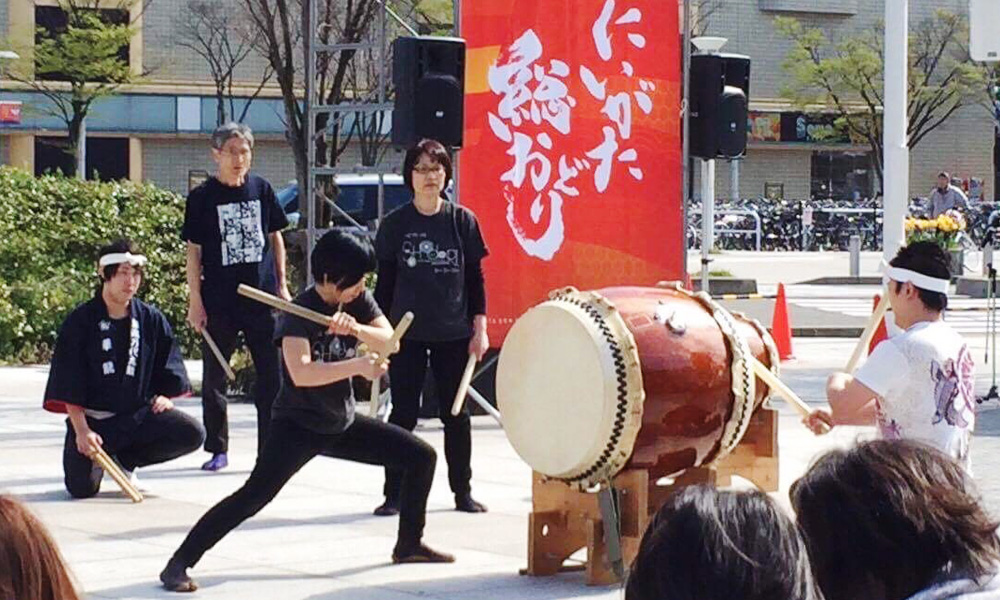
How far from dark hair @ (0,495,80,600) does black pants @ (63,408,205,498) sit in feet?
22.2

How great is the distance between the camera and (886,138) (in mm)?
13258

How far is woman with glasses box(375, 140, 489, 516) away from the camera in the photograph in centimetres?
883

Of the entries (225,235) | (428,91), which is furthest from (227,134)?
(428,91)

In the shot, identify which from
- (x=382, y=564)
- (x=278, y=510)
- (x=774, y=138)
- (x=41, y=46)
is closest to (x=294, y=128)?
(x=278, y=510)

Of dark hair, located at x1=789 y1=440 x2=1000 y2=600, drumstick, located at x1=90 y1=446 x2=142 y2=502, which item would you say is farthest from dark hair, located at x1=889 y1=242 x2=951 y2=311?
drumstick, located at x1=90 y1=446 x2=142 y2=502

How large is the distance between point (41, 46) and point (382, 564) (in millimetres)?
33965

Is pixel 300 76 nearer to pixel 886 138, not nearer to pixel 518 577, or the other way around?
pixel 886 138

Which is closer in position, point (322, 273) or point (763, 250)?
point (322, 273)

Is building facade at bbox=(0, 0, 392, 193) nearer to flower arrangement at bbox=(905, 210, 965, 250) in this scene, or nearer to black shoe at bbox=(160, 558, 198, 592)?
flower arrangement at bbox=(905, 210, 965, 250)

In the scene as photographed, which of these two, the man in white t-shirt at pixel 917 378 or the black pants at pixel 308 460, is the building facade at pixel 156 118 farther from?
the man in white t-shirt at pixel 917 378

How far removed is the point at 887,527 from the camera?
3.00m

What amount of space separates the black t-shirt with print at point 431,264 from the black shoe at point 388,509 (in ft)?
2.75

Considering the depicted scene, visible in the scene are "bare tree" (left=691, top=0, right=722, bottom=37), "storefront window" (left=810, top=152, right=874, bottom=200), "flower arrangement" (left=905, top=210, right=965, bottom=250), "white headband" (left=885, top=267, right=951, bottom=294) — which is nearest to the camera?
"white headband" (left=885, top=267, right=951, bottom=294)

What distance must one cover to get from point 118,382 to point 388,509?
153cm
